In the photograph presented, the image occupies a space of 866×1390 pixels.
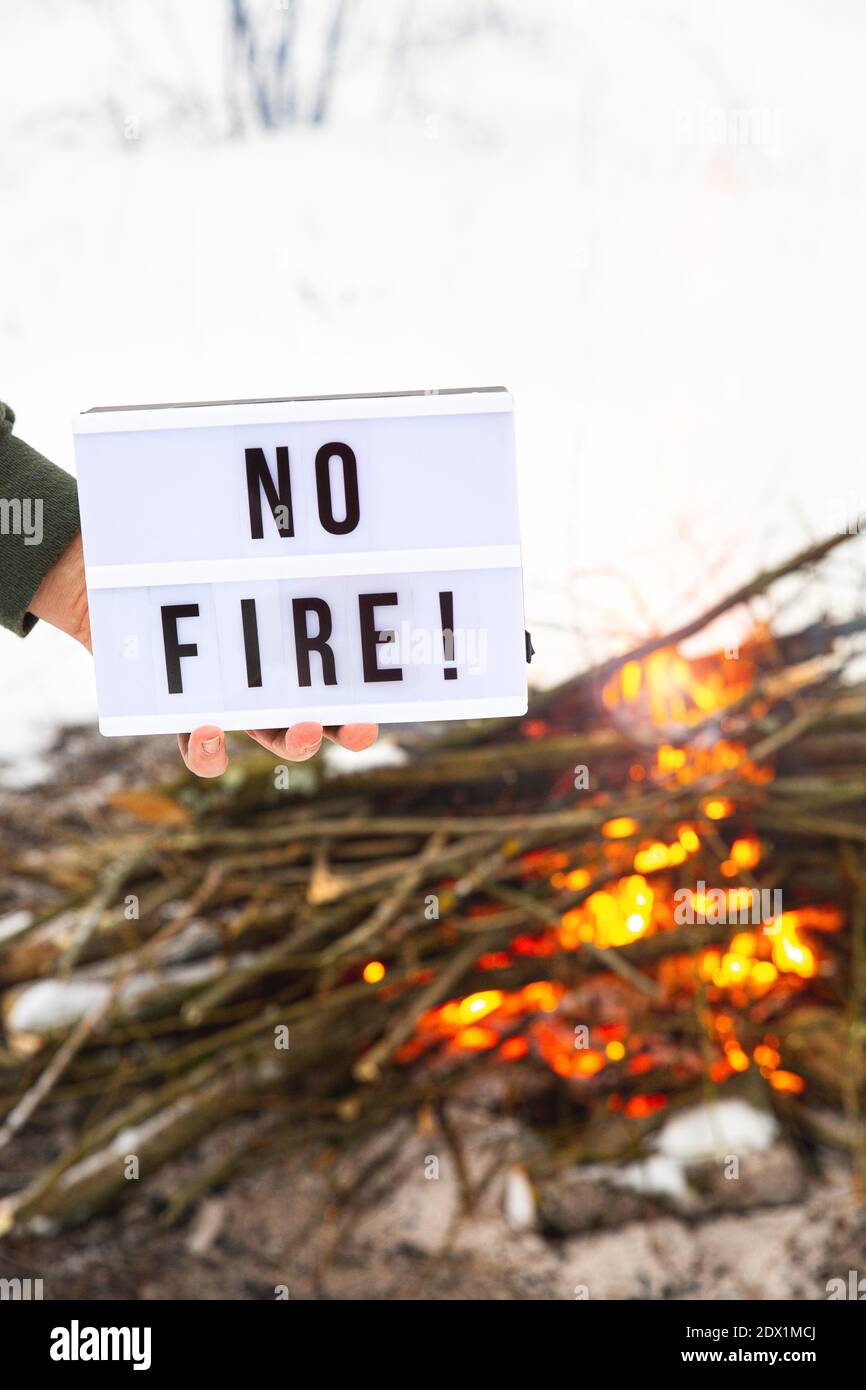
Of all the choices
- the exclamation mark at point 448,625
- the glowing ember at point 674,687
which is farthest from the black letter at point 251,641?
the glowing ember at point 674,687

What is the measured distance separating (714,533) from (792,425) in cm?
16

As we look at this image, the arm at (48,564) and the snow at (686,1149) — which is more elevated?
the arm at (48,564)

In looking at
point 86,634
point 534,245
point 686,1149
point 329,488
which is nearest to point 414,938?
point 686,1149

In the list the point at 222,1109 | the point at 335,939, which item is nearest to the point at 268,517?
the point at 335,939

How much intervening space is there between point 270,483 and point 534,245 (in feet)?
2.43

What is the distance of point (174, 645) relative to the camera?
2.22ft

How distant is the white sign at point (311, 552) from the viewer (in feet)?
2.15

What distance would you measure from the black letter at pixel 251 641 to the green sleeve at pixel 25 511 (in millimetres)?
175

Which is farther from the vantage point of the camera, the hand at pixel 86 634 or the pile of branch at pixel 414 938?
the pile of branch at pixel 414 938

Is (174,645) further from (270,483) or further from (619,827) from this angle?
(619,827)

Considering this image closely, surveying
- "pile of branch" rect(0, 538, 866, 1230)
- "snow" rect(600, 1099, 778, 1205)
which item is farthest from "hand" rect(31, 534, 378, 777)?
"snow" rect(600, 1099, 778, 1205)

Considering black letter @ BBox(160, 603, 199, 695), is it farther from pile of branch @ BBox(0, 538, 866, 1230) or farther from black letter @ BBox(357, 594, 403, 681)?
pile of branch @ BBox(0, 538, 866, 1230)

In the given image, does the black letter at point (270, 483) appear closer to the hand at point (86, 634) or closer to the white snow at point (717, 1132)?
the hand at point (86, 634)

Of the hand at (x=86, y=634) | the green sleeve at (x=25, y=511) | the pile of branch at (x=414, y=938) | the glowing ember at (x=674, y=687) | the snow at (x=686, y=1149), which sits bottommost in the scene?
the snow at (x=686, y=1149)
